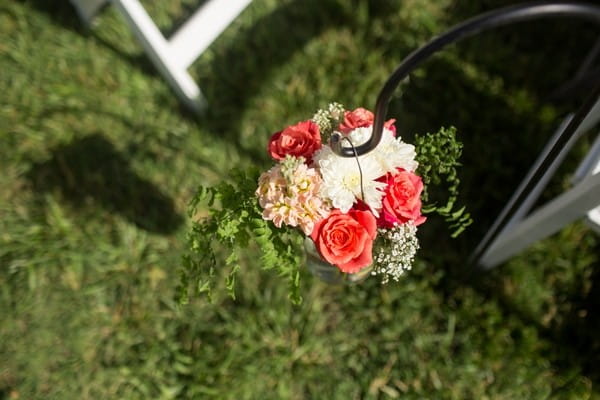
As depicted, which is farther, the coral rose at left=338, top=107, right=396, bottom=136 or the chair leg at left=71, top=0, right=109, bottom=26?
the chair leg at left=71, top=0, right=109, bottom=26

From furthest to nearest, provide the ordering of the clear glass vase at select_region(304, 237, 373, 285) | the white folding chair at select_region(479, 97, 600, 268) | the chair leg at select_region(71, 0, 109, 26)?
the chair leg at select_region(71, 0, 109, 26), the clear glass vase at select_region(304, 237, 373, 285), the white folding chair at select_region(479, 97, 600, 268)

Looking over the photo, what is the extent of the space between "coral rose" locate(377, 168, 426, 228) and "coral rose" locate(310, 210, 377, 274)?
4 centimetres

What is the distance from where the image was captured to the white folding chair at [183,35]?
1.69 metres

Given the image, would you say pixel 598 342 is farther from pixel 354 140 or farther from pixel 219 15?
pixel 219 15

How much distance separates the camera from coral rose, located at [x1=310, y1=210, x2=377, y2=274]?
2.99 feet

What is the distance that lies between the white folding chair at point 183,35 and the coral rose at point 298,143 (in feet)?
2.97

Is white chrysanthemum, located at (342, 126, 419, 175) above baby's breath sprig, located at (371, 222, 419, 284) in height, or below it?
above

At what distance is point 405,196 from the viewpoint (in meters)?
0.91

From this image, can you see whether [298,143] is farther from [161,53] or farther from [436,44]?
[161,53]

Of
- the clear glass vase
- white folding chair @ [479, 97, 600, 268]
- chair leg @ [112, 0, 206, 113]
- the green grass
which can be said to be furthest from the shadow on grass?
white folding chair @ [479, 97, 600, 268]

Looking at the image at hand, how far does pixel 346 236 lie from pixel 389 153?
16 centimetres

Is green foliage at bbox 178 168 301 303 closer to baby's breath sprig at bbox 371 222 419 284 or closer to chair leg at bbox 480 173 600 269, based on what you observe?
baby's breath sprig at bbox 371 222 419 284

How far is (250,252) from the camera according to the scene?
69.0 inches

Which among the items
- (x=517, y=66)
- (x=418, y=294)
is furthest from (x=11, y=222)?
(x=517, y=66)
